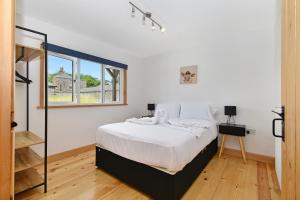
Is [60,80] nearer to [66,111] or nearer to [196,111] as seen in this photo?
[66,111]

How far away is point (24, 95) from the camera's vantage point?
2.32 meters

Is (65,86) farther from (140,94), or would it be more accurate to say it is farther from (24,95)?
(140,94)

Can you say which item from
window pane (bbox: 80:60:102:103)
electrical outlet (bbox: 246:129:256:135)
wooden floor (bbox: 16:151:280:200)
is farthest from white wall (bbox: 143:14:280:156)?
window pane (bbox: 80:60:102:103)

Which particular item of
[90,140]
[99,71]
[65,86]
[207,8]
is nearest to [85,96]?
[65,86]

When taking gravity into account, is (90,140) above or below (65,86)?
below

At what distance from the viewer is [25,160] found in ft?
5.85

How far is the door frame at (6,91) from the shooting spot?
559 millimetres

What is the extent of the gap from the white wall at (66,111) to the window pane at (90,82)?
0.79ft

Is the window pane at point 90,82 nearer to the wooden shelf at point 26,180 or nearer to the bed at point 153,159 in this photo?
the bed at point 153,159

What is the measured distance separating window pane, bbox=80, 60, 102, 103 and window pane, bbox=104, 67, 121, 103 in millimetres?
217

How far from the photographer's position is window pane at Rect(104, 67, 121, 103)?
3781mm

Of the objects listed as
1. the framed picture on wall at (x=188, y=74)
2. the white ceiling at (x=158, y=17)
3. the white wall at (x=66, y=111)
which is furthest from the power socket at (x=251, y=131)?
the white wall at (x=66, y=111)

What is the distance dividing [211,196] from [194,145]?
23.0 inches

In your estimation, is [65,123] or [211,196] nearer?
[211,196]
